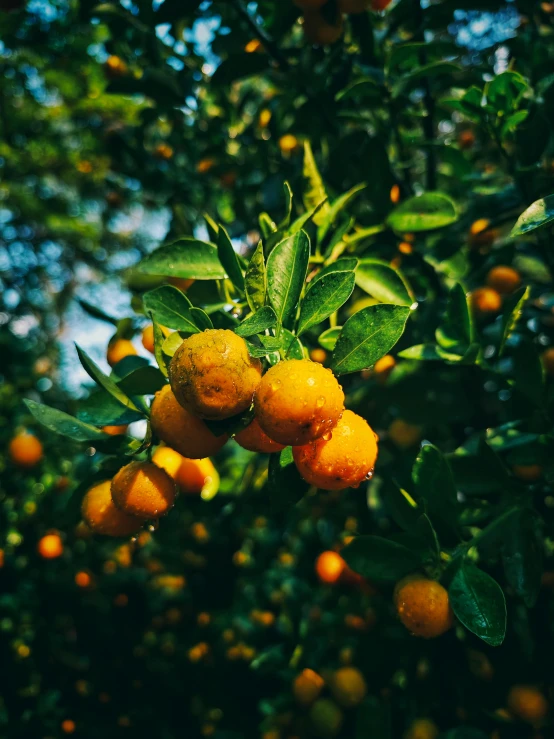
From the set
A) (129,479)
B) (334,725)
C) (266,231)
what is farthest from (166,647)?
(266,231)

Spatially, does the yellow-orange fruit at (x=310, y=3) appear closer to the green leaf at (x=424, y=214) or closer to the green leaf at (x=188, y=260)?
the green leaf at (x=424, y=214)

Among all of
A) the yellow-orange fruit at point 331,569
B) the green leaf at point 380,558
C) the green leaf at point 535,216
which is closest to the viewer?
the green leaf at point 535,216

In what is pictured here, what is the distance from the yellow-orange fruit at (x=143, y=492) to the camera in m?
0.65

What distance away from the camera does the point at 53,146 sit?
4.31 m

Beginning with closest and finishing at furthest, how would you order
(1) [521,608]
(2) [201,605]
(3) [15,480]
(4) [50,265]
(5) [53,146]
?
1. (1) [521,608]
2. (3) [15,480]
3. (2) [201,605]
4. (5) [53,146]
5. (4) [50,265]

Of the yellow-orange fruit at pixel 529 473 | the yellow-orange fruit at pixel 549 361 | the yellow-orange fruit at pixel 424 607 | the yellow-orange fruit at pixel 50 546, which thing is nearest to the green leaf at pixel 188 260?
the yellow-orange fruit at pixel 424 607

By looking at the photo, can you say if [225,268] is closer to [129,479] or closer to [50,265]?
[129,479]

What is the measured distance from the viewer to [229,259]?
0.73 m

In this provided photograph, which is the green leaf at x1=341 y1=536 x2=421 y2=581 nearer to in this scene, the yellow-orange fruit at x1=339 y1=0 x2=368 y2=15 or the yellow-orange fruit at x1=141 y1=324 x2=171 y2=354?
the yellow-orange fruit at x1=141 y1=324 x2=171 y2=354

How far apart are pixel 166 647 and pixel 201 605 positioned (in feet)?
0.73

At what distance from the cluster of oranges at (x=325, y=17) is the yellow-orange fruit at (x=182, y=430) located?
763mm

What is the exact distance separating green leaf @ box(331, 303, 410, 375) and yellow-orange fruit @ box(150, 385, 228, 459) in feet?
0.58

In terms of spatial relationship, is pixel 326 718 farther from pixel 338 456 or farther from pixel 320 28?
pixel 320 28

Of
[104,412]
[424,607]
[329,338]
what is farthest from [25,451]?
[424,607]
